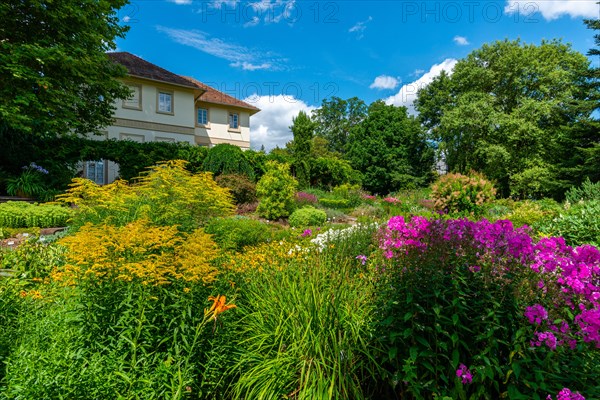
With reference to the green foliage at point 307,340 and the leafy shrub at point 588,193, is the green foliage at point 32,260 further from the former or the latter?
the leafy shrub at point 588,193

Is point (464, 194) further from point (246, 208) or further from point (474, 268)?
point (474, 268)

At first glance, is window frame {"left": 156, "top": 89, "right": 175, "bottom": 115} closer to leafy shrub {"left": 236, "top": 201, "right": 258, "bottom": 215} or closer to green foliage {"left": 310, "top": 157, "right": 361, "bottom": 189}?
green foliage {"left": 310, "top": 157, "right": 361, "bottom": 189}

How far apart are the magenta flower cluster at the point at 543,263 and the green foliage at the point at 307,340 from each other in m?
0.63

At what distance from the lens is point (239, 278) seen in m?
3.18

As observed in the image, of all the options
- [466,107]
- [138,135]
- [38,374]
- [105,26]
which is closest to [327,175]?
[466,107]

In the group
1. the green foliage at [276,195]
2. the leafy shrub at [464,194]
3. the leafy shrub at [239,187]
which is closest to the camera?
the leafy shrub at [464,194]

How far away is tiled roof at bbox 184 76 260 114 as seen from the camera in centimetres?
2523

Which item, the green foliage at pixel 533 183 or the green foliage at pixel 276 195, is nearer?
the green foliage at pixel 276 195

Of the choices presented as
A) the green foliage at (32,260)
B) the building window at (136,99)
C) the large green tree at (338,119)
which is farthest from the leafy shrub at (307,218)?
the large green tree at (338,119)

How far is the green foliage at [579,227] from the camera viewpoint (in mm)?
5613

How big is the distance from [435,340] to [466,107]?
2442 centimetres

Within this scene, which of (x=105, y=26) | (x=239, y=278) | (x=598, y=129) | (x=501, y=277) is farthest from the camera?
(x=598, y=129)

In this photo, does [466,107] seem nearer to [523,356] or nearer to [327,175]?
[327,175]

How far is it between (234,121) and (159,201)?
23.4 metres
